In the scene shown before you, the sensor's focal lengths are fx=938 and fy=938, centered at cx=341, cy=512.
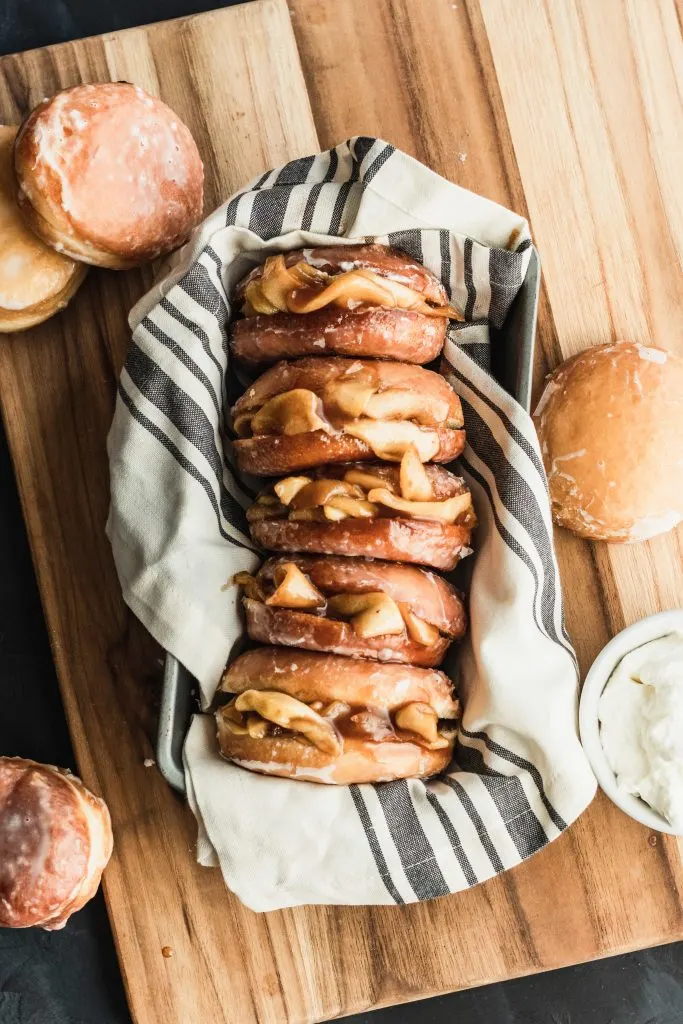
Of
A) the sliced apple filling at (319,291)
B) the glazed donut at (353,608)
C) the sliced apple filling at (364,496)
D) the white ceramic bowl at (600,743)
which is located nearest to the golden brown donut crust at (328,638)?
the glazed donut at (353,608)

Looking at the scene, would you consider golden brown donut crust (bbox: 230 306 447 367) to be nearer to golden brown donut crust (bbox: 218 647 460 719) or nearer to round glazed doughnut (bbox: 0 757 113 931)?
golden brown donut crust (bbox: 218 647 460 719)

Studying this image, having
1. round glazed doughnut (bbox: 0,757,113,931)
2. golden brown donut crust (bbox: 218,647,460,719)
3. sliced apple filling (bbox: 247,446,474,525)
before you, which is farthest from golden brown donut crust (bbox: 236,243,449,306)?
round glazed doughnut (bbox: 0,757,113,931)

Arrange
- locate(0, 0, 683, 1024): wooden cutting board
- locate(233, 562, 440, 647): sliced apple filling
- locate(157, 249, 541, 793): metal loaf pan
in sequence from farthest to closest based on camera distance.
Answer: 1. locate(0, 0, 683, 1024): wooden cutting board
2. locate(157, 249, 541, 793): metal loaf pan
3. locate(233, 562, 440, 647): sliced apple filling

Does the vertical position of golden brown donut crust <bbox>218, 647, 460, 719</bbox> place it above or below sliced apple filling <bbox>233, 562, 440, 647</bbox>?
below

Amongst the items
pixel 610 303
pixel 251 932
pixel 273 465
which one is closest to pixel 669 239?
pixel 610 303

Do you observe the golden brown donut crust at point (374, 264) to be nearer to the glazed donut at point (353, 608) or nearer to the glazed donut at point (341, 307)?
the glazed donut at point (341, 307)

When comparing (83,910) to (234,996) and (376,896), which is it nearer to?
(234,996)
